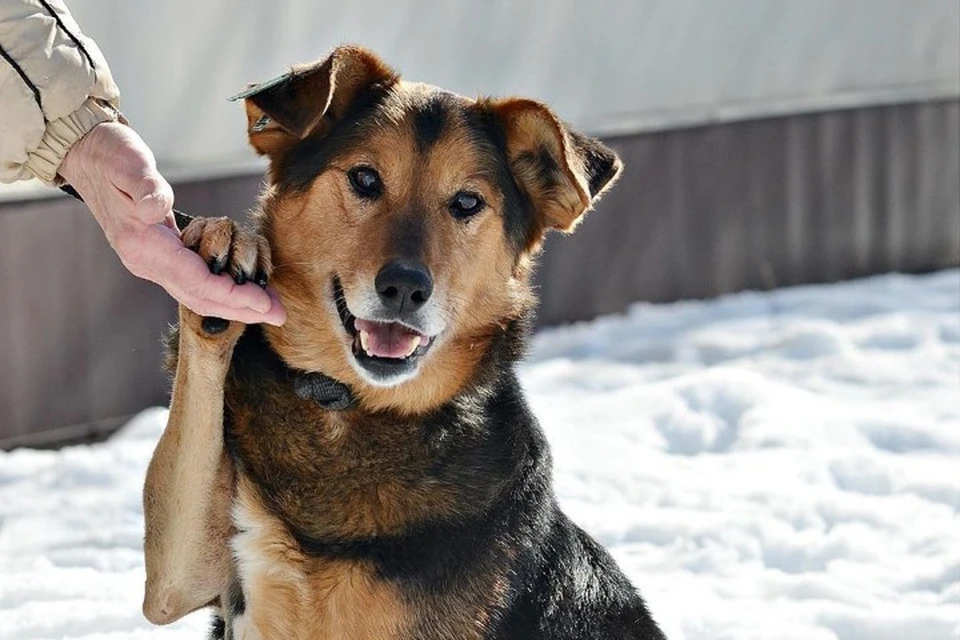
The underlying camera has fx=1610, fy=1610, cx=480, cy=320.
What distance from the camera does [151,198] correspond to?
3.30 m

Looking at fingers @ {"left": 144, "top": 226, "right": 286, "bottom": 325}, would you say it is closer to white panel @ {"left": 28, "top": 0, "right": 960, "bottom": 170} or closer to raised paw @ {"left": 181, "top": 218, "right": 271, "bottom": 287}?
raised paw @ {"left": 181, "top": 218, "right": 271, "bottom": 287}

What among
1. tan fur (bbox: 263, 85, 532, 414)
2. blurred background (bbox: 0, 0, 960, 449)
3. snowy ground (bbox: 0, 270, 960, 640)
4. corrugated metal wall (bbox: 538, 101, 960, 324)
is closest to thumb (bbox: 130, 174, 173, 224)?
tan fur (bbox: 263, 85, 532, 414)

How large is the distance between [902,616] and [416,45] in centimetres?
373

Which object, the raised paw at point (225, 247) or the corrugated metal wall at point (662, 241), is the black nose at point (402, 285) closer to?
the raised paw at point (225, 247)

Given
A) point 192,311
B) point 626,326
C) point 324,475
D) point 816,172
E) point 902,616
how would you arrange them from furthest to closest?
point 816,172, point 626,326, point 902,616, point 324,475, point 192,311

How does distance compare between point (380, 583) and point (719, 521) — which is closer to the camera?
point (380, 583)

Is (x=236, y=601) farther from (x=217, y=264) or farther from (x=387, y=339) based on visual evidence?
(x=217, y=264)

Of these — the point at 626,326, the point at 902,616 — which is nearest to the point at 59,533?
the point at 902,616

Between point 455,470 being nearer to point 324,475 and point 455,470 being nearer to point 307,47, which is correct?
point 324,475

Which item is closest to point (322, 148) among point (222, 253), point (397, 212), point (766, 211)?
point (397, 212)

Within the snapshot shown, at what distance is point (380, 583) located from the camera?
11.9ft

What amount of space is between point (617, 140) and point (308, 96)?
16.3 feet

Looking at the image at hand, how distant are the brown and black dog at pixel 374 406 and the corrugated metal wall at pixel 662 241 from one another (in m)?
2.78

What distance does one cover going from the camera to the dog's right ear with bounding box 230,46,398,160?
11.9 ft
